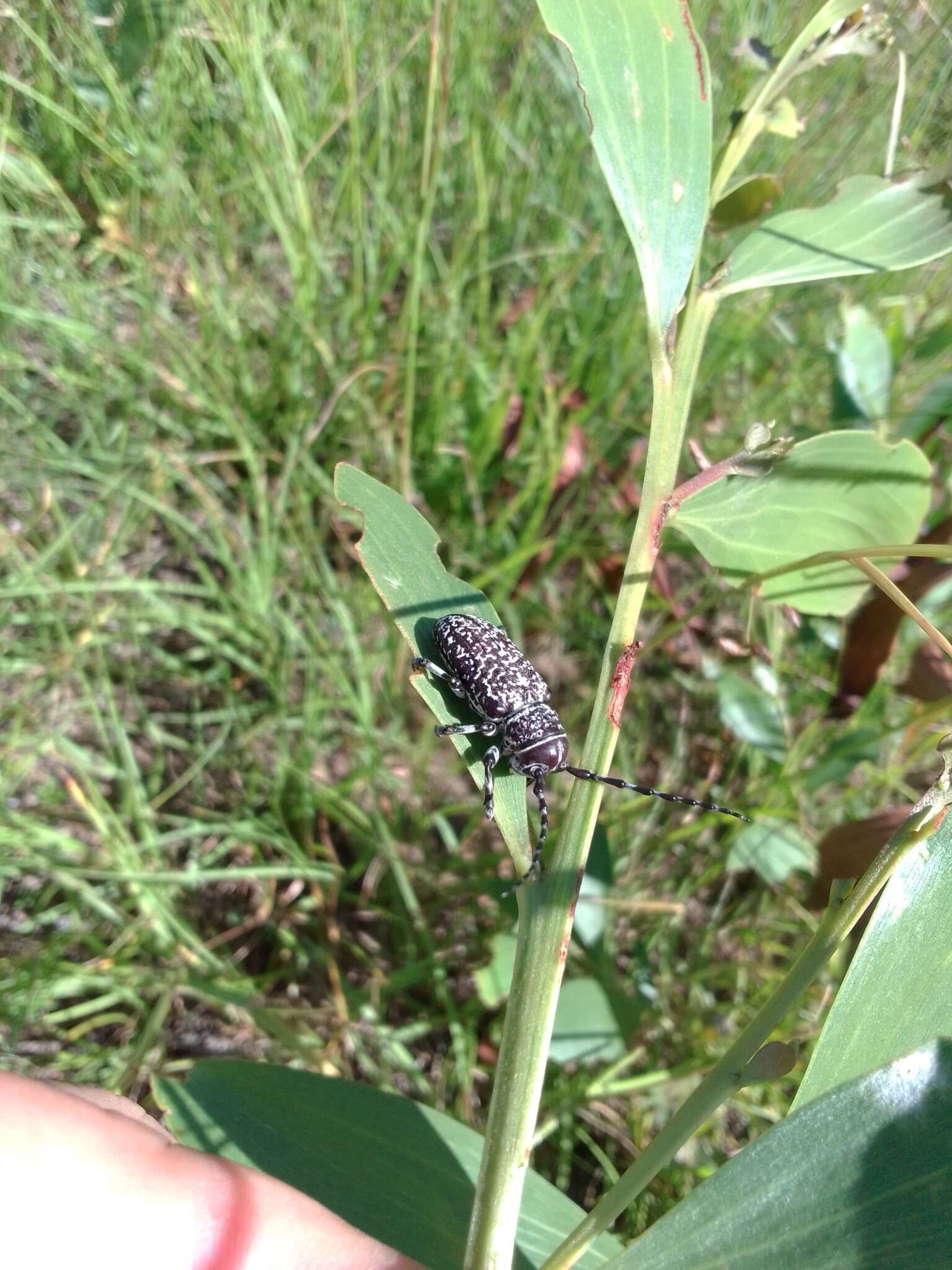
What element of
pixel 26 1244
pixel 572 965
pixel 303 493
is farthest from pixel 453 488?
pixel 26 1244

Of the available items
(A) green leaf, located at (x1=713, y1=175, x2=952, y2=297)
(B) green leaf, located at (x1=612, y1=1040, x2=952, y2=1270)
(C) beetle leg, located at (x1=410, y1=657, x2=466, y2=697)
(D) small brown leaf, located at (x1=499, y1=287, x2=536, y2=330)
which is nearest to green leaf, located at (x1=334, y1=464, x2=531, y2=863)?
(C) beetle leg, located at (x1=410, y1=657, x2=466, y2=697)

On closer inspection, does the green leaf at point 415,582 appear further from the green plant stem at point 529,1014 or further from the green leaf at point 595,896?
the green leaf at point 595,896

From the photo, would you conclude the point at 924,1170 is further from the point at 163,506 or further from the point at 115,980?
the point at 163,506

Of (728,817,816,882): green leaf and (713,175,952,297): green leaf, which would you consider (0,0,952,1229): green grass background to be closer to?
(728,817,816,882): green leaf

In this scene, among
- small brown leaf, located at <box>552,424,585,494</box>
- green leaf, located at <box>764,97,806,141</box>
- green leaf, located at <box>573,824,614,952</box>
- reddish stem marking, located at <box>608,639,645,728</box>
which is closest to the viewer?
reddish stem marking, located at <box>608,639,645,728</box>

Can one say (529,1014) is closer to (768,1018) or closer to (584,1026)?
(768,1018)

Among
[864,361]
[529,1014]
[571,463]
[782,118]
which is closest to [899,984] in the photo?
[529,1014]

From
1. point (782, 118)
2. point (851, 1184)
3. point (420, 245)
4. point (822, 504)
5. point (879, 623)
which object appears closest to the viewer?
point (851, 1184)
